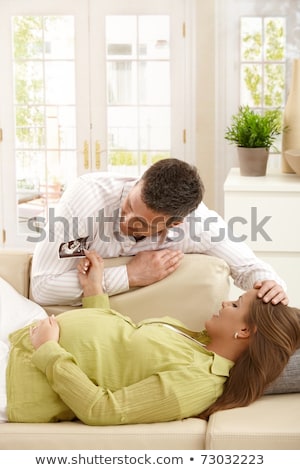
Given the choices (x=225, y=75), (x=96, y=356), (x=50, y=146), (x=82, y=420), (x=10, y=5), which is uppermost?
(x=10, y=5)

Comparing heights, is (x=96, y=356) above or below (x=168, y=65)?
below

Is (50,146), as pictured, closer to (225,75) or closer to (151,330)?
(225,75)

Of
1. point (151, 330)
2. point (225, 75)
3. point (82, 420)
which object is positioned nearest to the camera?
point (82, 420)

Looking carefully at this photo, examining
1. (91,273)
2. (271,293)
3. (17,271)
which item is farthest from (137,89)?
(271,293)

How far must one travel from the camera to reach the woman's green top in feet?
7.63

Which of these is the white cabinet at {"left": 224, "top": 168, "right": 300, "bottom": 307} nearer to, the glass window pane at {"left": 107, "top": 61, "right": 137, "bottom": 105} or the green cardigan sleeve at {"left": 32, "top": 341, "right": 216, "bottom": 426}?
the glass window pane at {"left": 107, "top": 61, "right": 137, "bottom": 105}

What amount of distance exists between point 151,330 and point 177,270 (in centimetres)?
47

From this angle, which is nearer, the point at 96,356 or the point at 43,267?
the point at 96,356

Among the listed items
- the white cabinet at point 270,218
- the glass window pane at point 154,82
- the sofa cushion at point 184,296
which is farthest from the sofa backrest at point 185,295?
the glass window pane at point 154,82

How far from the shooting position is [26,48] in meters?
5.78

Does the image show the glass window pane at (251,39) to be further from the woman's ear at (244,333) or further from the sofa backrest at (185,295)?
the woman's ear at (244,333)

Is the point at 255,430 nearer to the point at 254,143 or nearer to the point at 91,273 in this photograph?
the point at 91,273

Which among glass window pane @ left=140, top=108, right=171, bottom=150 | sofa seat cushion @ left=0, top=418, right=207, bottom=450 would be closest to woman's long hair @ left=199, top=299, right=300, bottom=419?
sofa seat cushion @ left=0, top=418, right=207, bottom=450

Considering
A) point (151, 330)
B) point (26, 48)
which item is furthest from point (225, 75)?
point (151, 330)
